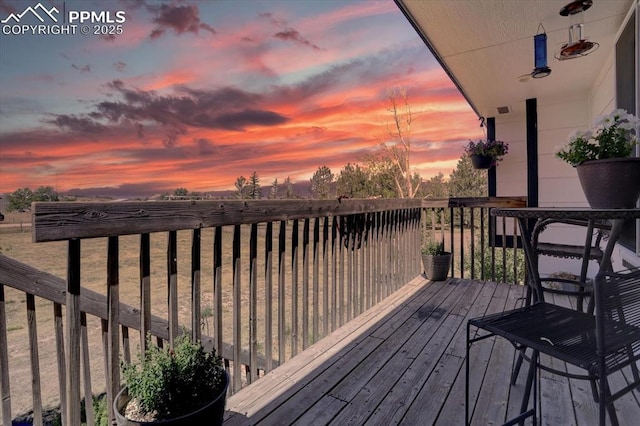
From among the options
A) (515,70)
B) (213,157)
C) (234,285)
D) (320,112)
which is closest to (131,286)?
(234,285)

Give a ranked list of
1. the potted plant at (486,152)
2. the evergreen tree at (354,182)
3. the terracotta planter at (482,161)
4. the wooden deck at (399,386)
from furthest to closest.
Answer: the evergreen tree at (354,182), the terracotta planter at (482,161), the potted plant at (486,152), the wooden deck at (399,386)

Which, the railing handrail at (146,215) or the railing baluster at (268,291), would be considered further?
the railing baluster at (268,291)

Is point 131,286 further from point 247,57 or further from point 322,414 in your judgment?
point 247,57

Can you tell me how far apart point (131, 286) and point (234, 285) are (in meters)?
3.57

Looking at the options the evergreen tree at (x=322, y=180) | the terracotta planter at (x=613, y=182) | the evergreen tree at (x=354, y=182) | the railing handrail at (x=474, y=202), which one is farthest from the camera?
the evergreen tree at (x=322, y=180)

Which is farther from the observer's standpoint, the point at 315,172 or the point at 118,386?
the point at 315,172

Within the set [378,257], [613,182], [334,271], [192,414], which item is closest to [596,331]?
[613,182]

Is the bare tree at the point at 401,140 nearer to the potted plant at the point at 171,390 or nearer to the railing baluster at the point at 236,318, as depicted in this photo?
the railing baluster at the point at 236,318

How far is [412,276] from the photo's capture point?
A: 3980 millimetres

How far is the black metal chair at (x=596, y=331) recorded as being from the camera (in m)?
0.94

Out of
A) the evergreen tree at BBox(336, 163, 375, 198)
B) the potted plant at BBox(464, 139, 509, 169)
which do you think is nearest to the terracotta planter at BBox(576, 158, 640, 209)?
the potted plant at BBox(464, 139, 509, 169)

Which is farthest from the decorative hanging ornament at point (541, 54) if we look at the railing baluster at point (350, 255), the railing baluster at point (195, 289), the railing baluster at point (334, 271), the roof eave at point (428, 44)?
the railing baluster at point (195, 289)

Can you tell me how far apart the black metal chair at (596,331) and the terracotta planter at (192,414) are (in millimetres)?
1027

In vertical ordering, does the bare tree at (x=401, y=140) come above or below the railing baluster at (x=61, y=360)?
above
